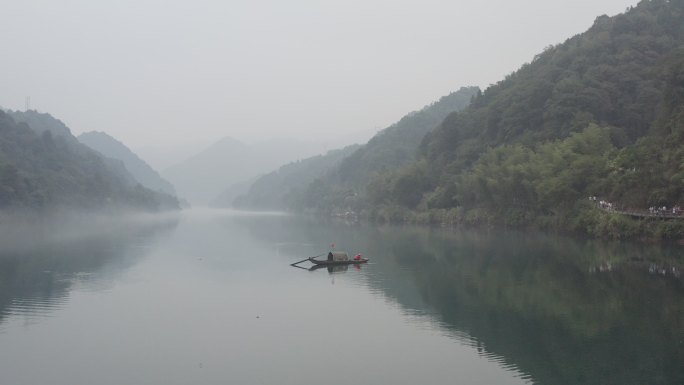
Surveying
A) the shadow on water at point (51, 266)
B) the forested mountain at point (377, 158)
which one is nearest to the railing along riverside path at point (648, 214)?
the shadow on water at point (51, 266)

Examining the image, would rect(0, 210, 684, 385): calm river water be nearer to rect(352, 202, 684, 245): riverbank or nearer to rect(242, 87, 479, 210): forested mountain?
rect(352, 202, 684, 245): riverbank

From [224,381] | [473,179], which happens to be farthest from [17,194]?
[224,381]

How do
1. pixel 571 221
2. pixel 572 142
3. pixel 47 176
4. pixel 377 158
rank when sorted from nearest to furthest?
1. pixel 571 221
2. pixel 572 142
3. pixel 47 176
4. pixel 377 158

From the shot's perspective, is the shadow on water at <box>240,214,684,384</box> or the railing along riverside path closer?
the shadow on water at <box>240,214,684,384</box>

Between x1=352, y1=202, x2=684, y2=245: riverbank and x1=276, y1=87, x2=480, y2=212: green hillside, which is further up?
x1=276, y1=87, x2=480, y2=212: green hillside

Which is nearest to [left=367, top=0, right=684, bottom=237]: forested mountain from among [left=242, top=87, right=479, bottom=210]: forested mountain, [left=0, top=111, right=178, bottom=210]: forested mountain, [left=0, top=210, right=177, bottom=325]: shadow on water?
[left=242, top=87, right=479, bottom=210]: forested mountain

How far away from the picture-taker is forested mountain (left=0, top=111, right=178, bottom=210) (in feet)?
306

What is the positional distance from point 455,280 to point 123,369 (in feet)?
70.5

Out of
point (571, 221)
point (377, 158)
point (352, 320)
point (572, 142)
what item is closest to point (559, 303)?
point (352, 320)

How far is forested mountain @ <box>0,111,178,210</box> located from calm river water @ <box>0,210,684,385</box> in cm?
5374

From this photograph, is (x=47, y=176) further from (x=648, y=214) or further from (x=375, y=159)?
(x=648, y=214)

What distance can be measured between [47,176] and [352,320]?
108 m

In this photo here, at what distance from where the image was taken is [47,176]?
377 ft

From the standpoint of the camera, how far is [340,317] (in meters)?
26.0
